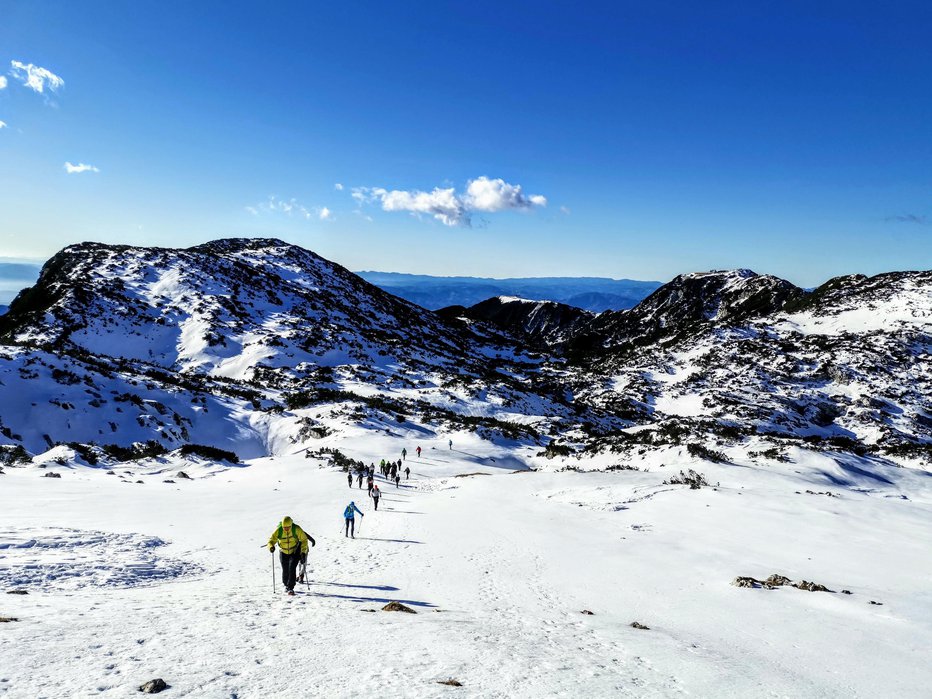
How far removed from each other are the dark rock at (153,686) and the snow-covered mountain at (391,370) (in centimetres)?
3970

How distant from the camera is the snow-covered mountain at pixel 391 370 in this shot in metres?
44.8

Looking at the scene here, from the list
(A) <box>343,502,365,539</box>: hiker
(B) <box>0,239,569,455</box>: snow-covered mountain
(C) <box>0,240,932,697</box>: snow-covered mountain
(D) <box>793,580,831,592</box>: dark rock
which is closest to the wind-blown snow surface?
(C) <box>0,240,932,697</box>: snow-covered mountain

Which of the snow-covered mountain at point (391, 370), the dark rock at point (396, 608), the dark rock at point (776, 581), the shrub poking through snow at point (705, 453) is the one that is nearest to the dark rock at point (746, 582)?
the dark rock at point (776, 581)

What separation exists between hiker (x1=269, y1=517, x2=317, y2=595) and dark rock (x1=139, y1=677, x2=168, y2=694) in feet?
18.1

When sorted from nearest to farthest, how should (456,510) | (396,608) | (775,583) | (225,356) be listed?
(396,608) < (775,583) < (456,510) < (225,356)

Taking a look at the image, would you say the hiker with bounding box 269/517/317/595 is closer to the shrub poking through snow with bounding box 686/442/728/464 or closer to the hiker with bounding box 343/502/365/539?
the hiker with bounding box 343/502/365/539

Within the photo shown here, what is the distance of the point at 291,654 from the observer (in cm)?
733

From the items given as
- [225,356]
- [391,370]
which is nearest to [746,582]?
[391,370]

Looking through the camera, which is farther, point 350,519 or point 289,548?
point 350,519

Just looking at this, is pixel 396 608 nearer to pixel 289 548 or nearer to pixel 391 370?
pixel 289 548

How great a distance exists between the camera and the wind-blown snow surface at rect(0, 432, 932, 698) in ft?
22.7

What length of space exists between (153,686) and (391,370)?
71590 mm

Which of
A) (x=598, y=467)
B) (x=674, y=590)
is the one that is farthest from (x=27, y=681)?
(x=598, y=467)

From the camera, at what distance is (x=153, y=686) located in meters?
5.76
